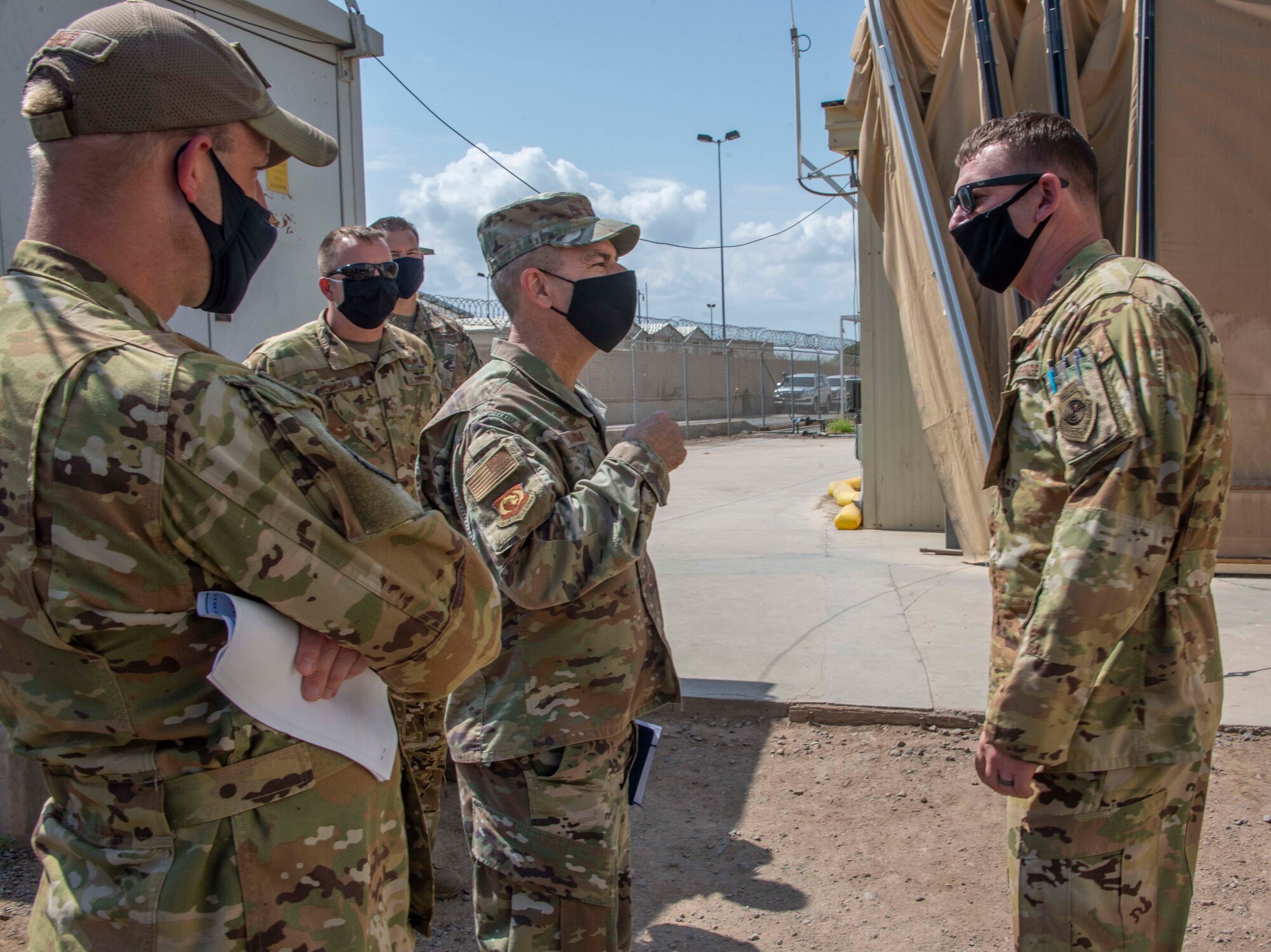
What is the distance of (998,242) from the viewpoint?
2078 mm

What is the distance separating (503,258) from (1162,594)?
1541mm

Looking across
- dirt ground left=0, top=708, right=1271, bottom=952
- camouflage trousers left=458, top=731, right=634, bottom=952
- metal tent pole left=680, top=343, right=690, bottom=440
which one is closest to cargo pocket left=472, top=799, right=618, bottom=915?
camouflage trousers left=458, top=731, right=634, bottom=952

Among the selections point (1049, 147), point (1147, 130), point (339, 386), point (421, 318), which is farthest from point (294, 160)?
point (1147, 130)

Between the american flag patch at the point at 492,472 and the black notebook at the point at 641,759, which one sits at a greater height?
the american flag patch at the point at 492,472

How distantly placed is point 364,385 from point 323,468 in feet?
8.50

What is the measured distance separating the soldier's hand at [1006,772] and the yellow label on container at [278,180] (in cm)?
351

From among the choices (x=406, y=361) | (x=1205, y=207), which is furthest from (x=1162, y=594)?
(x=1205, y=207)

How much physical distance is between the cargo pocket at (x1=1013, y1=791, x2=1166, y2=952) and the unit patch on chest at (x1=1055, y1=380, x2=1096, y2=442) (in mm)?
689

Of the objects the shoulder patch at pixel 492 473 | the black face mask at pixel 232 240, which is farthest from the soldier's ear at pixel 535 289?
the black face mask at pixel 232 240

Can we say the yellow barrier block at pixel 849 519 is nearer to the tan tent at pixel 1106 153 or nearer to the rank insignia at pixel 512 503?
the tan tent at pixel 1106 153

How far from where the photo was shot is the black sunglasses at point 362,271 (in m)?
3.60

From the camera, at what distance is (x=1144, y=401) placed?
5.37 ft

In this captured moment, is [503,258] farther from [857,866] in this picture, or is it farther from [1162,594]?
[857,866]

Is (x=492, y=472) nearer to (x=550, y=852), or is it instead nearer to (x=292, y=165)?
(x=550, y=852)
